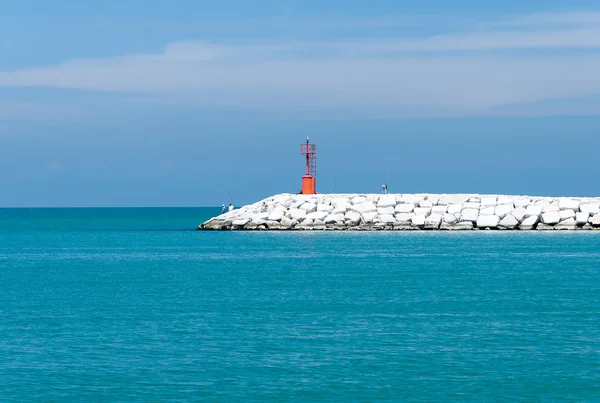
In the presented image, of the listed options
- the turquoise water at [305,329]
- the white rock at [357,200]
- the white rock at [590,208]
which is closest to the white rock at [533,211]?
the white rock at [590,208]

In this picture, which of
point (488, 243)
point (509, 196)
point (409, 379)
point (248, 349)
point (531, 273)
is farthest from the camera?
point (509, 196)

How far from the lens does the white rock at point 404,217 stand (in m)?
56.0

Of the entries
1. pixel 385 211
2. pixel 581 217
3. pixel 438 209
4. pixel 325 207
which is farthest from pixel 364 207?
pixel 581 217

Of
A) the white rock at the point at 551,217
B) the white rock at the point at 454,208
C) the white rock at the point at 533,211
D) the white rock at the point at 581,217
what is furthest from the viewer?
the white rock at the point at 454,208

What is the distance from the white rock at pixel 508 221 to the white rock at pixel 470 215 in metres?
1.49

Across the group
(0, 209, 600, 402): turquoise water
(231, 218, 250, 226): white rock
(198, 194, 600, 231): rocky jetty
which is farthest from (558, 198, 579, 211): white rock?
(231, 218, 250, 226): white rock

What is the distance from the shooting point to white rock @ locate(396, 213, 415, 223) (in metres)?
56.0

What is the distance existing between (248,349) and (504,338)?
4990mm

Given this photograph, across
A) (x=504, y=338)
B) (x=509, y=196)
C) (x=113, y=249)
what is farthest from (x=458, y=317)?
(x=509, y=196)

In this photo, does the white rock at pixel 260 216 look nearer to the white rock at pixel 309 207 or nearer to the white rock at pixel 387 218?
the white rock at pixel 309 207

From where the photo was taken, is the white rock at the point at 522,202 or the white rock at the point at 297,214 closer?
the white rock at the point at 522,202

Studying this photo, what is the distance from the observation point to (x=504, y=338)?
64.4 feet

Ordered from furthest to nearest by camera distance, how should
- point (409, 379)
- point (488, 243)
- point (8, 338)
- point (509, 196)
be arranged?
point (509, 196)
point (488, 243)
point (8, 338)
point (409, 379)

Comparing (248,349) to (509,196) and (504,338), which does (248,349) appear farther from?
(509,196)
